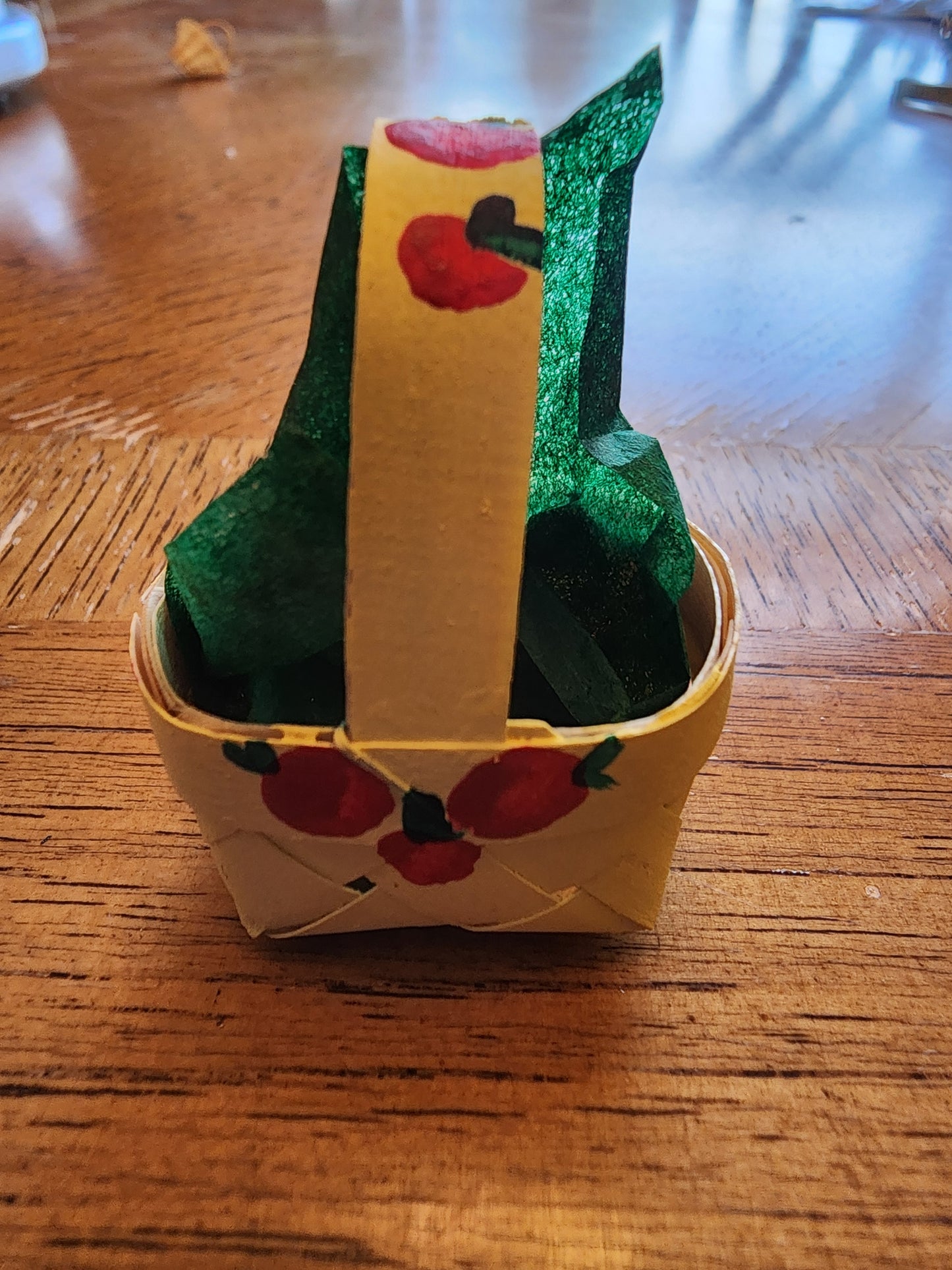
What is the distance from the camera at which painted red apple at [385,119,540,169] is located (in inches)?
5.7

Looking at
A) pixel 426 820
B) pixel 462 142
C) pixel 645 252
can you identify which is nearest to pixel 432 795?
pixel 426 820

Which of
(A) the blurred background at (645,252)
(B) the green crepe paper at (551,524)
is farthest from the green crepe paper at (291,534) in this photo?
(A) the blurred background at (645,252)

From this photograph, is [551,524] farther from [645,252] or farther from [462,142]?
[645,252]

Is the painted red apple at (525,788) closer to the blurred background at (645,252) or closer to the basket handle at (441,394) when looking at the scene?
the basket handle at (441,394)

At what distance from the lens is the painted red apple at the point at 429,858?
0.19 metres

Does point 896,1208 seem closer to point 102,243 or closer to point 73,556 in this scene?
point 73,556

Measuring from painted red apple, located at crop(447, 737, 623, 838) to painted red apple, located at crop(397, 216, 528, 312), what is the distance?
0.26ft

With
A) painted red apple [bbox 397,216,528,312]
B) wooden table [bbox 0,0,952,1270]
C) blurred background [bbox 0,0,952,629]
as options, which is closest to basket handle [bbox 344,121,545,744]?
painted red apple [bbox 397,216,528,312]

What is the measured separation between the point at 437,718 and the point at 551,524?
84 mm

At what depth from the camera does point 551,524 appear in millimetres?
229

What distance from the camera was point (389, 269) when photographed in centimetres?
14

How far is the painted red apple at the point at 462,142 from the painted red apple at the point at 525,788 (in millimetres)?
100

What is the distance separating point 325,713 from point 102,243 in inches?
21.9

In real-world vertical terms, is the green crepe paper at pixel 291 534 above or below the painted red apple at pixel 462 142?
below
